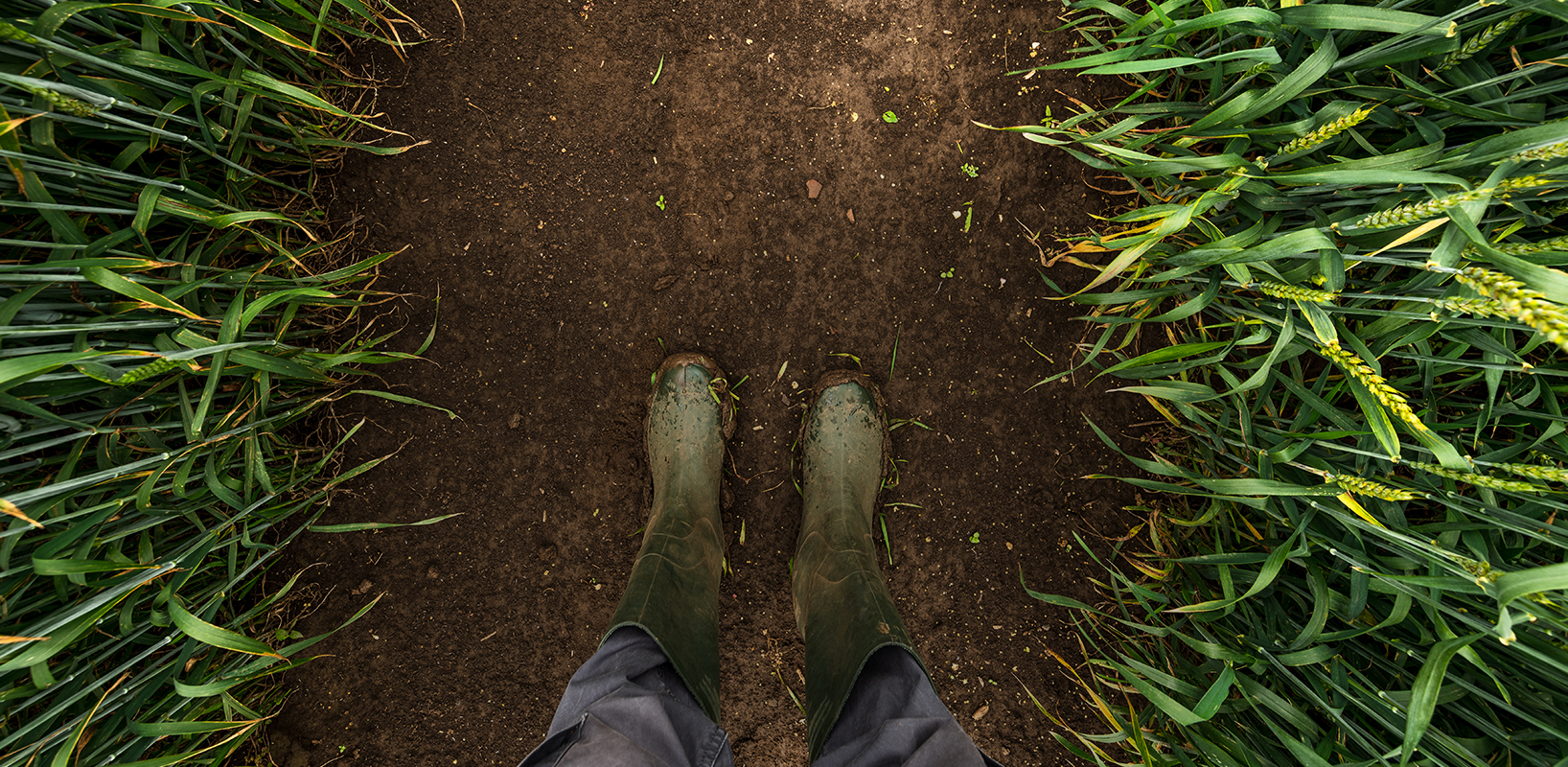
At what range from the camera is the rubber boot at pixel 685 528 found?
119cm

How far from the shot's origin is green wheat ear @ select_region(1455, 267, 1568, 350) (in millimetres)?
525

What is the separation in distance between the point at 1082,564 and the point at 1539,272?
3.64 feet

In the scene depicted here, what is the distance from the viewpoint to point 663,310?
161cm

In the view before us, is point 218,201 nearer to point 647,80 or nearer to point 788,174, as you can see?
point 647,80

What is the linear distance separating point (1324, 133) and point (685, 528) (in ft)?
4.93

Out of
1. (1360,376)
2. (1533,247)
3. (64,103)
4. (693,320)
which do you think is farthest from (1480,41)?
(64,103)

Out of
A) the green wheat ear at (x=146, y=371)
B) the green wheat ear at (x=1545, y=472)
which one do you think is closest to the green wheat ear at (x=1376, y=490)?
the green wheat ear at (x=1545, y=472)

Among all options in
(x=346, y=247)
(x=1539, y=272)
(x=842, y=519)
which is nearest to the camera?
(x=1539, y=272)

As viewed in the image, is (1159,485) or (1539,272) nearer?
(1539,272)

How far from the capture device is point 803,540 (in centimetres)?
151

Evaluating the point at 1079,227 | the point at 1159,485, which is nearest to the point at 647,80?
the point at 1079,227

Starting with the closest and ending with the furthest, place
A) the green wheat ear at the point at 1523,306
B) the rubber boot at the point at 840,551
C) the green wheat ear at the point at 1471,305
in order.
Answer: the green wheat ear at the point at 1523,306
the green wheat ear at the point at 1471,305
the rubber boot at the point at 840,551

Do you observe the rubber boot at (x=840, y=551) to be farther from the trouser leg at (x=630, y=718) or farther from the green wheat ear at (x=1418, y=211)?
the green wheat ear at (x=1418, y=211)

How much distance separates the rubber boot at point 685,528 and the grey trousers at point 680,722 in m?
0.05
